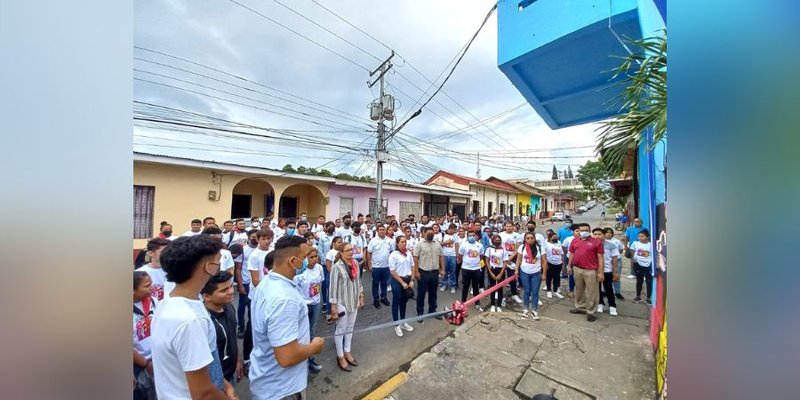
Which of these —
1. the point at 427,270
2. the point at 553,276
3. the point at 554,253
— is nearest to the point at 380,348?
the point at 427,270

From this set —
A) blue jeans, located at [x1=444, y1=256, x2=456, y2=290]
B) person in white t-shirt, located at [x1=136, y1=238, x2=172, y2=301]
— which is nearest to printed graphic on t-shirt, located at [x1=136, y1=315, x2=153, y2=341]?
person in white t-shirt, located at [x1=136, y1=238, x2=172, y2=301]

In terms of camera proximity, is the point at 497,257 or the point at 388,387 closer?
the point at 388,387

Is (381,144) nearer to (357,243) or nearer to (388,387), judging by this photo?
(357,243)

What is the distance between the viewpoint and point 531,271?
5.19 meters

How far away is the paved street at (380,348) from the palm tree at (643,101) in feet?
9.90

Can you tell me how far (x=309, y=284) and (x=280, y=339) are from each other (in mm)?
1790

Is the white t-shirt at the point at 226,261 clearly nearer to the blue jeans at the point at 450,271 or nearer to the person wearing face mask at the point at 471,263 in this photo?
the person wearing face mask at the point at 471,263

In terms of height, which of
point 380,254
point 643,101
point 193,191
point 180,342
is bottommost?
point 380,254

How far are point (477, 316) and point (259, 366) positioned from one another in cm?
397

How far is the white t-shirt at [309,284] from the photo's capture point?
350 centimetres

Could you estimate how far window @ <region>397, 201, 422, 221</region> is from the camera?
661 inches

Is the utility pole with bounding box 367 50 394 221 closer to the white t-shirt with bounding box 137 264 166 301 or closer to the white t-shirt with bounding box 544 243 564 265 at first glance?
the white t-shirt with bounding box 544 243 564 265
